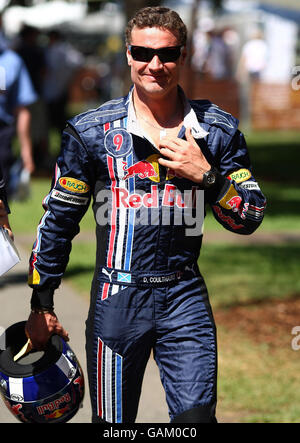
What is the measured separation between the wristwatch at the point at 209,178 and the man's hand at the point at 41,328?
3.04ft

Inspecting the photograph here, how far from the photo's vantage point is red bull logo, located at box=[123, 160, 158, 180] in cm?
378

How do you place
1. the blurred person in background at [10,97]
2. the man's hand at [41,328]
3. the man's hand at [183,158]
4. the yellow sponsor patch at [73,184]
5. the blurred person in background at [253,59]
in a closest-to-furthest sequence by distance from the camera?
the man's hand at [183,158], the yellow sponsor patch at [73,184], the man's hand at [41,328], the blurred person in background at [10,97], the blurred person in background at [253,59]

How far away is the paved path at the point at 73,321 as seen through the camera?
210 inches

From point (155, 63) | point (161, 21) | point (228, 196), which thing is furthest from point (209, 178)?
point (161, 21)

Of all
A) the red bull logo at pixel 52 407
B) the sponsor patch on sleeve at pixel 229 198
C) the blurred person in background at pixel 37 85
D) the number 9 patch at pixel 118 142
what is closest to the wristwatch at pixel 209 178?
the sponsor patch on sleeve at pixel 229 198

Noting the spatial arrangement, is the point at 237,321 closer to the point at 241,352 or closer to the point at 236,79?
the point at 241,352

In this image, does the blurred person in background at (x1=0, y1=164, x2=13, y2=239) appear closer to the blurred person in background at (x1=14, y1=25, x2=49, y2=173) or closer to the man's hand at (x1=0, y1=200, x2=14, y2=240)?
the man's hand at (x1=0, y1=200, x2=14, y2=240)

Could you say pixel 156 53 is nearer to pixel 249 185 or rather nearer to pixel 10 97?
pixel 249 185

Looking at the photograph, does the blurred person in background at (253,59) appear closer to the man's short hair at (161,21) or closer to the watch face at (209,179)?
the man's short hair at (161,21)

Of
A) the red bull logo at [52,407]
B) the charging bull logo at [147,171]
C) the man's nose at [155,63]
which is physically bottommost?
the red bull logo at [52,407]

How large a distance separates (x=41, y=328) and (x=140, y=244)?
0.61 metres
